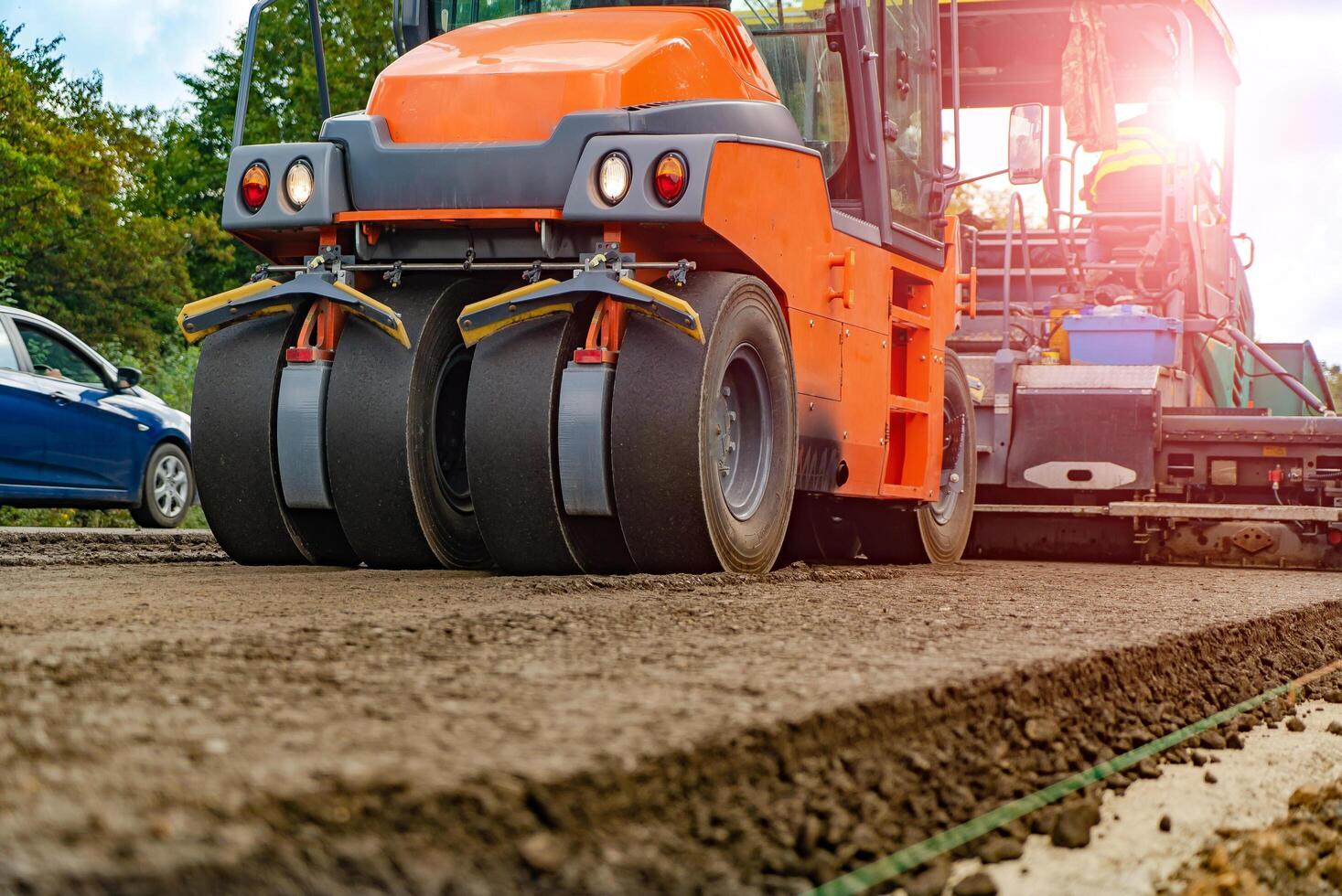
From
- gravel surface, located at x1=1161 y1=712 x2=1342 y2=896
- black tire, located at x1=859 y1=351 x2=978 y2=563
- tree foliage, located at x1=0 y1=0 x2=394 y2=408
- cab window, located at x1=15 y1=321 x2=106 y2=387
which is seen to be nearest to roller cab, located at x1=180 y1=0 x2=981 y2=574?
black tire, located at x1=859 y1=351 x2=978 y2=563

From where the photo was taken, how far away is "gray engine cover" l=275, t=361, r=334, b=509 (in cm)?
569

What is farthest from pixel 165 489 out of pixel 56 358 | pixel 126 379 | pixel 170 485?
pixel 56 358

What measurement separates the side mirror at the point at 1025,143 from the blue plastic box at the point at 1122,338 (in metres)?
3.85

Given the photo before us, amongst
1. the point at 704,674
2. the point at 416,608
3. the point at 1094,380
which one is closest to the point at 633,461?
the point at 416,608

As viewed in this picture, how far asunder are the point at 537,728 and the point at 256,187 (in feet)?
13.4

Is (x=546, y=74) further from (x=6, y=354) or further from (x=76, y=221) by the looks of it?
(x=76, y=221)

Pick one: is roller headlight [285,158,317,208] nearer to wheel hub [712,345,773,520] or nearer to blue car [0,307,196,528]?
wheel hub [712,345,773,520]

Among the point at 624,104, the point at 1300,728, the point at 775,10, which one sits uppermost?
the point at 775,10

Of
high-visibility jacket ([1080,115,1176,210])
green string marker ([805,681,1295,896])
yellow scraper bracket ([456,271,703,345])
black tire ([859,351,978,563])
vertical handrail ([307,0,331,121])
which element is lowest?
green string marker ([805,681,1295,896])

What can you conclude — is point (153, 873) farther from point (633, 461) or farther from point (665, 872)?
point (633, 461)

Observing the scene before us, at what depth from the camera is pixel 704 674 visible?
9.36 feet

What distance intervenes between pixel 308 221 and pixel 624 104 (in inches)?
44.9

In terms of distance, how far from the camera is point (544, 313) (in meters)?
5.39

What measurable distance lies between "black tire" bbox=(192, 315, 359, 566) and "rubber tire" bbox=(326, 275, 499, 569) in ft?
0.79
